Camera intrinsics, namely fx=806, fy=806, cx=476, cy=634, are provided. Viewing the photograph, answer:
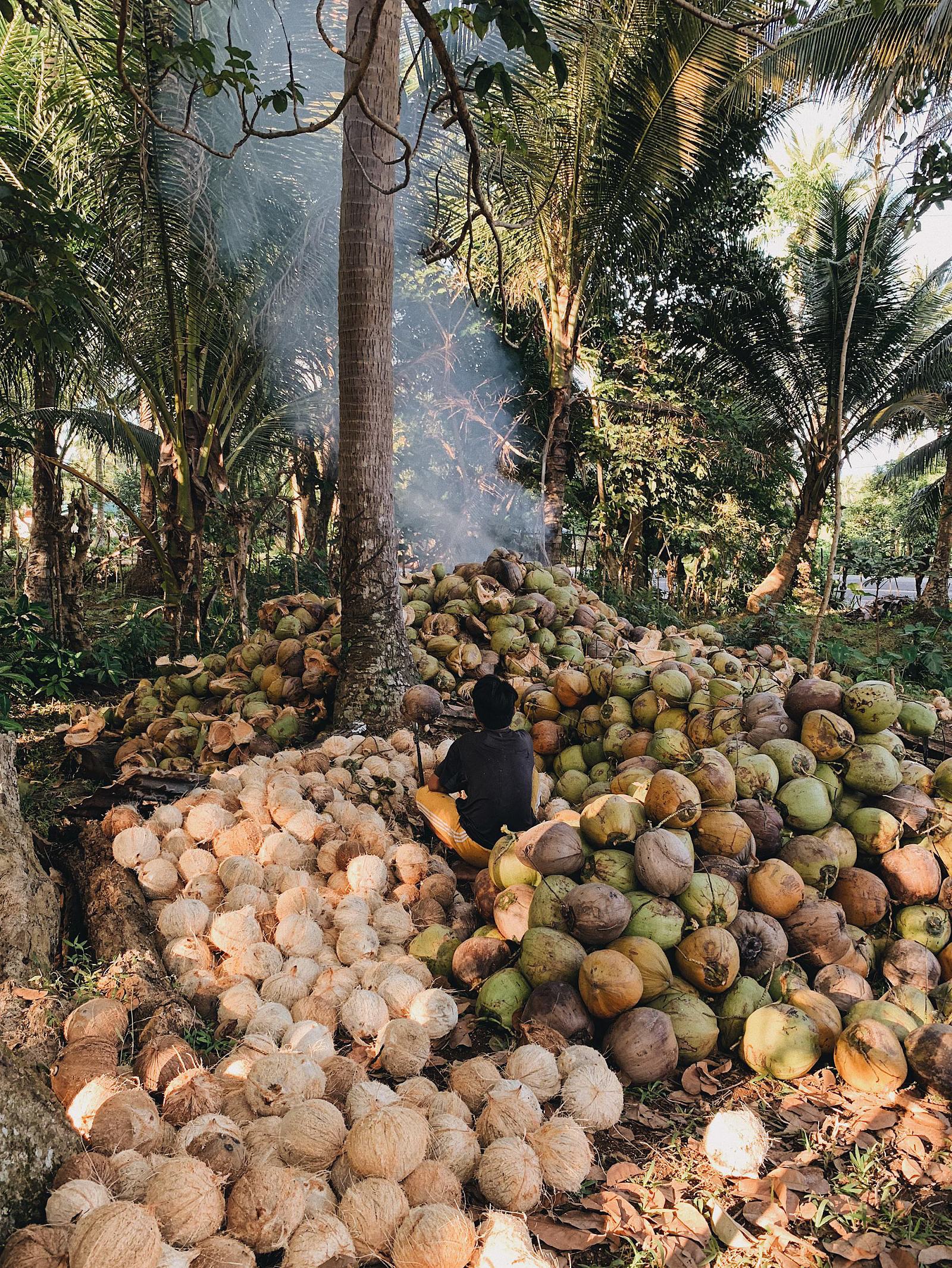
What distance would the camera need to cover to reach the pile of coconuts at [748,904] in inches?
105

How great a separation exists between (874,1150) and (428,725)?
3.14 m

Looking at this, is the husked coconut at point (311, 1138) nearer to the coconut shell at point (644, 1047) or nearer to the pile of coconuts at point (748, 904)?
the pile of coconuts at point (748, 904)

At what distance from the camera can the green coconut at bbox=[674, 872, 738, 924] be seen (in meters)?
2.89

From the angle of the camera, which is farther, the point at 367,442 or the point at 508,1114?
the point at 367,442

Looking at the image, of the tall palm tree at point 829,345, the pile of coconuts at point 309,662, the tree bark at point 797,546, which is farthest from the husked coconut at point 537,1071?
the tree bark at point 797,546

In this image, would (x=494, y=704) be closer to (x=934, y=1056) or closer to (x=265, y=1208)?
(x=934, y=1056)

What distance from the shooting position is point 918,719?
3.88m

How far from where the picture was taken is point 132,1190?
1812 millimetres

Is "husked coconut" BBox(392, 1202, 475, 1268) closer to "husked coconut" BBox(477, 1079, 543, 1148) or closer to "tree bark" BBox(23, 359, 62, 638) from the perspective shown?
"husked coconut" BBox(477, 1079, 543, 1148)

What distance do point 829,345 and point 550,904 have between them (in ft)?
37.8

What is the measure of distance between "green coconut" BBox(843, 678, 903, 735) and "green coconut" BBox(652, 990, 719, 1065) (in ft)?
5.12

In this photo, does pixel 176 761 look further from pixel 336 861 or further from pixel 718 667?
pixel 718 667

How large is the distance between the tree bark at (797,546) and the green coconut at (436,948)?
10909mm

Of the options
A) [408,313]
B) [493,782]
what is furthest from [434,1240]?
[408,313]
